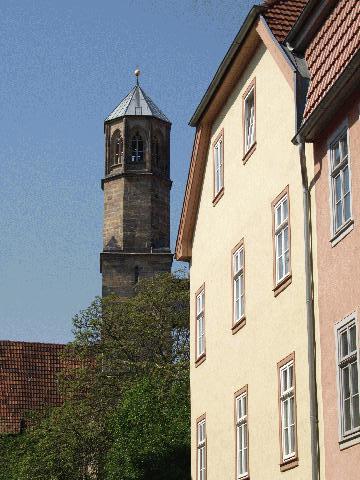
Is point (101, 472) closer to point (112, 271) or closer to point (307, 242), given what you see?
point (307, 242)

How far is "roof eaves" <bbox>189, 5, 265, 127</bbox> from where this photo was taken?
18483mm

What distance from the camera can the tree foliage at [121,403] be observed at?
33844 millimetres

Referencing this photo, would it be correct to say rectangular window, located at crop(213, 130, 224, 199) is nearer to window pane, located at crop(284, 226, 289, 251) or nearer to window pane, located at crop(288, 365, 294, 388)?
window pane, located at crop(284, 226, 289, 251)

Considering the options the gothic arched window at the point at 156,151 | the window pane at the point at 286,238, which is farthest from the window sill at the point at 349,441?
the gothic arched window at the point at 156,151

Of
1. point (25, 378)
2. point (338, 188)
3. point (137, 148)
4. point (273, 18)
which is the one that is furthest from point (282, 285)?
point (137, 148)

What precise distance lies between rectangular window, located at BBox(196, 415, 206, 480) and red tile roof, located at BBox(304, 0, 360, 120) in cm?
707

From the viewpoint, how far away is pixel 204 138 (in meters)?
21.9

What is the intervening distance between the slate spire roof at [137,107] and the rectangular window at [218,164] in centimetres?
A: 5649

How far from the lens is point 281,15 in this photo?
18344mm

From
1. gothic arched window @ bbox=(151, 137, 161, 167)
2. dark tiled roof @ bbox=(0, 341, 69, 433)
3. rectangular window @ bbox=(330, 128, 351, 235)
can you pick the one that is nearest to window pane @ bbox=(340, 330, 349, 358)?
→ rectangular window @ bbox=(330, 128, 351, 235)

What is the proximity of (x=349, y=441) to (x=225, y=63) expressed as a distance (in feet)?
26.1

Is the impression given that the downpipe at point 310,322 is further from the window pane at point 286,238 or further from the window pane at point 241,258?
the window pane at point 241,258

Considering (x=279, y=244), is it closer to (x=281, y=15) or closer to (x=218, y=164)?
(x=281, y=15)

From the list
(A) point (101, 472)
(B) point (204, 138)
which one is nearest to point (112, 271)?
(A) point (101, 472)
